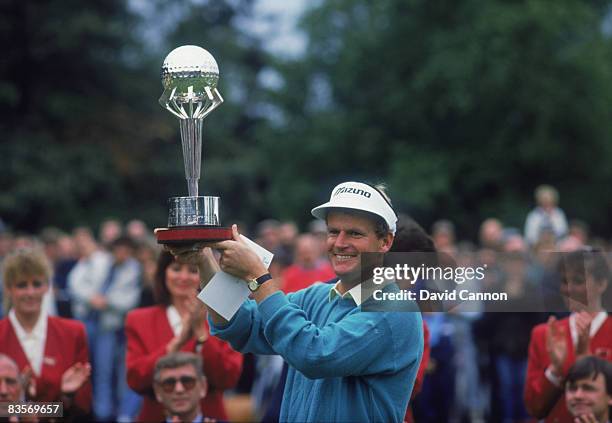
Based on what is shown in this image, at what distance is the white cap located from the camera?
13.9ft

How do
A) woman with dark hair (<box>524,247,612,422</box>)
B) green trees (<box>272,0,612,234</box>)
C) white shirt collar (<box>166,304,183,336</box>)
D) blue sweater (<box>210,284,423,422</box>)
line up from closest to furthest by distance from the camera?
blue sweater (<box>210,284,423,422</box>), woman with dark hair (<box>524,247,612,422</box>), white shirt collar (<box>166,304,183,336</box>), green trees (<box>272,0,612,234</box>)

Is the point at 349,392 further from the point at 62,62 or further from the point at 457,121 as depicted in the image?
the point at 457,121

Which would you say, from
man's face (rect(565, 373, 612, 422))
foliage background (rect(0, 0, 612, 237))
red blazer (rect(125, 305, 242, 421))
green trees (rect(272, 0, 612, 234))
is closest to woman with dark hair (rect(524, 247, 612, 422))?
man's face (rect(565, 373, 612, 422))

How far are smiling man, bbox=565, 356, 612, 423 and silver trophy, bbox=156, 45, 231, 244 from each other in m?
2.54

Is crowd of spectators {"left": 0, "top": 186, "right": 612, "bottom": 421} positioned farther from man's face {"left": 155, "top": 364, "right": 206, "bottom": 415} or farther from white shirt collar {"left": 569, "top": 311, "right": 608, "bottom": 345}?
white shirt collar {"left": 569, "top": 311, "right": 608, "bottom": 345}

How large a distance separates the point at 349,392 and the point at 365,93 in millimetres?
28862

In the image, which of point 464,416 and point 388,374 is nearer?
point 388,374

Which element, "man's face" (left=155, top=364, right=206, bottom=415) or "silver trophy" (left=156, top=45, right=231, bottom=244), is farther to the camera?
"man's face" (left=155, top=364, right=206, bottom=415)

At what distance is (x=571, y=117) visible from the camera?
28.9m

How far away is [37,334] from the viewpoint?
21.1 feet

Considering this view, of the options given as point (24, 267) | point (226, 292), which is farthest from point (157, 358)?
point (226, 292)

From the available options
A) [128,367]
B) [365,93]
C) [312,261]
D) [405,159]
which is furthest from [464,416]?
[365,93]

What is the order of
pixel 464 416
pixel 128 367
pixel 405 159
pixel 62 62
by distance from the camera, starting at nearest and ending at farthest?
pixel 128 367 → pixel 464 416 → pixel 62 62 → pixel 405 159

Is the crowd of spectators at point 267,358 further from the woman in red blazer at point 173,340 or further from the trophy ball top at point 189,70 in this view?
the trophy ball top at point 189,70
